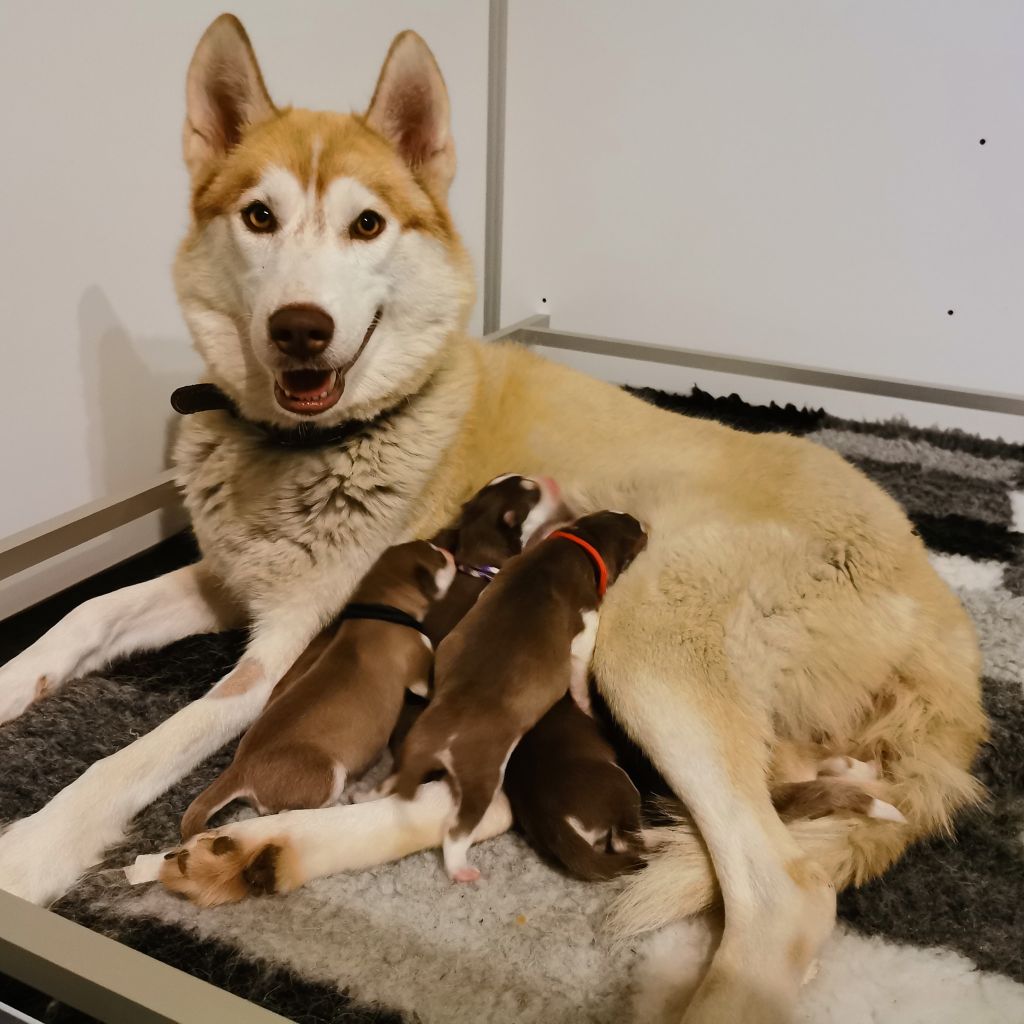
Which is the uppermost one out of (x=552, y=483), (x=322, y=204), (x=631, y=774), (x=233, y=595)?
(x=322, y=204)

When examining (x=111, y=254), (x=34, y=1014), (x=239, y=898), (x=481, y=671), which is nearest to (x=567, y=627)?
(x=481, y=671)

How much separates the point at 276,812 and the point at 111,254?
1438 millimetres

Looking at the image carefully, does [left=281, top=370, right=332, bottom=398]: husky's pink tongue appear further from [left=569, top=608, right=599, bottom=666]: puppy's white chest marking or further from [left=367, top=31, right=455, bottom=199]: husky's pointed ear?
[left=569, top=608, right=599, bottom=666]: puppy's white chest marking

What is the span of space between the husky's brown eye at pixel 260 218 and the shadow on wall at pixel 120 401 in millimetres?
725

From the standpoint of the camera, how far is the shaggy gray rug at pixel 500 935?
108cm

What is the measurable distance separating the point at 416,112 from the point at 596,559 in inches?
38.4

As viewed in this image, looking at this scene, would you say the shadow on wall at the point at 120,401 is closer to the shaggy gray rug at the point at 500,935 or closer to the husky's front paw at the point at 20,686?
the husky's front paw at the point at 20,686

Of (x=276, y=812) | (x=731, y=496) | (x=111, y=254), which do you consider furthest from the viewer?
(x=111, y=254)

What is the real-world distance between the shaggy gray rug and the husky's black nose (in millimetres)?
746

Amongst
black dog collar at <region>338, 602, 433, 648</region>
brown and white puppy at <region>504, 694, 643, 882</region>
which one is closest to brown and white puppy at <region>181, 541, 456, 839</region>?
black dog collar at <region>338, 602, 433, 648</region>

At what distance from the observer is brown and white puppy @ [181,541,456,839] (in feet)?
3.96

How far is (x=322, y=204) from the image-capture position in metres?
1.40

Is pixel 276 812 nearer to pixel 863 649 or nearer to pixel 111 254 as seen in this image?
pixel 863 649

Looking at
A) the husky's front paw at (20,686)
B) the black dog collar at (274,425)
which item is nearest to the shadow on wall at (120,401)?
the black dog collar at (274,425)
